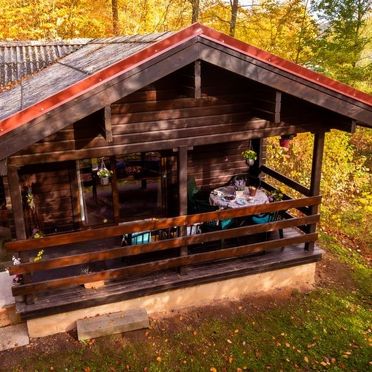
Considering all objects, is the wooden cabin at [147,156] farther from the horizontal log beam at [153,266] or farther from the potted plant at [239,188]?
the potted plant at [239,188]

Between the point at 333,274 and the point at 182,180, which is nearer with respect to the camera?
the point at 182,180

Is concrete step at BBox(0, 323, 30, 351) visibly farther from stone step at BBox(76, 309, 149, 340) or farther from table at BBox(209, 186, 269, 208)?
table at BBox(209, 186, 269, 208)

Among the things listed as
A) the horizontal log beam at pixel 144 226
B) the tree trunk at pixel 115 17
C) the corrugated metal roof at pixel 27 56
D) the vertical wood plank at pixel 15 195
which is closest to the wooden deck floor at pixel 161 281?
the horizontal log beam at pixel 144 226

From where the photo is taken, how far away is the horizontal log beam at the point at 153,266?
22.5 feet

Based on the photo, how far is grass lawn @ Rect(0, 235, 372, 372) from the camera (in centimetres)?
669

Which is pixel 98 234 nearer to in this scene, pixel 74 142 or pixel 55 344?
pixel 74 142

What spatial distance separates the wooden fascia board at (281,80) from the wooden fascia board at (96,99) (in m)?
0.35

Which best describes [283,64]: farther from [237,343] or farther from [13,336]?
[13,336]

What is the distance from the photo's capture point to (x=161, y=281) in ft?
25.1

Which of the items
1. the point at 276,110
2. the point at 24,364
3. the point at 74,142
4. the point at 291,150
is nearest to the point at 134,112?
the point at 74,142

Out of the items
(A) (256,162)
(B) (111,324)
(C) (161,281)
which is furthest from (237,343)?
(A) (256,162)

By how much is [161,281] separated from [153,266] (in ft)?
1.17

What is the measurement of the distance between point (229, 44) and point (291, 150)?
12.8 meters

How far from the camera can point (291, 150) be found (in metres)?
18.4
